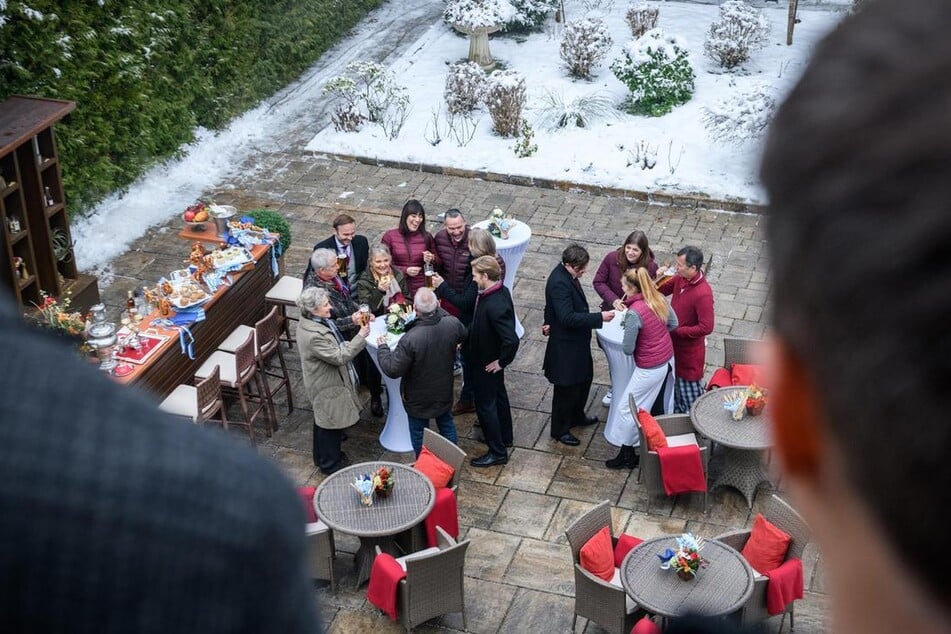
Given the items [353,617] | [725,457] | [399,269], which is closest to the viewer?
[353,617]

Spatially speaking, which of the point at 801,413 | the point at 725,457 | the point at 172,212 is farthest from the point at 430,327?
the point at 801,413

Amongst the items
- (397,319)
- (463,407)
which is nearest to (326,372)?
(397,319)

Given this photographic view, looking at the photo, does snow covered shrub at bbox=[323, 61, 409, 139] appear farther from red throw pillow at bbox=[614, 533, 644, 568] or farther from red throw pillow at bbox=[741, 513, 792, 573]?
red throw pillow at bbox=[741, 513, 792, 573]

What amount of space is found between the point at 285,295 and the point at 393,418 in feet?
6.11

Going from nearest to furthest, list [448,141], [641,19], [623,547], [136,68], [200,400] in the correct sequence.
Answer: [623,547] → [200,400] → [136,68] → [448,141] → [641,19]

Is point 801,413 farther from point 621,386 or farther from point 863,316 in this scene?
point 621,386

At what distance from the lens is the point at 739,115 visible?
14.4 meters

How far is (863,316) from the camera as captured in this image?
0.52 meters

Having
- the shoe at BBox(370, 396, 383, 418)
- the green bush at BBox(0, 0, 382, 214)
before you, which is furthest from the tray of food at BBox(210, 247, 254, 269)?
the green bush at BBox(0, 0, 382, 214)

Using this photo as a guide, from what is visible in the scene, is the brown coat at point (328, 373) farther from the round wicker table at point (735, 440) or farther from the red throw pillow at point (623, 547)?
the round wicker table at point (735, 440)

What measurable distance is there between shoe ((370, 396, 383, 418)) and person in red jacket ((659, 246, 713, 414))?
2434 mm

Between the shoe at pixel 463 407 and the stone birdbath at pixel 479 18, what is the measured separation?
8.96 metres

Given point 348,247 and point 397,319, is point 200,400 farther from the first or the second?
point 348,247

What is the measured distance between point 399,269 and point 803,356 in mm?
8842
